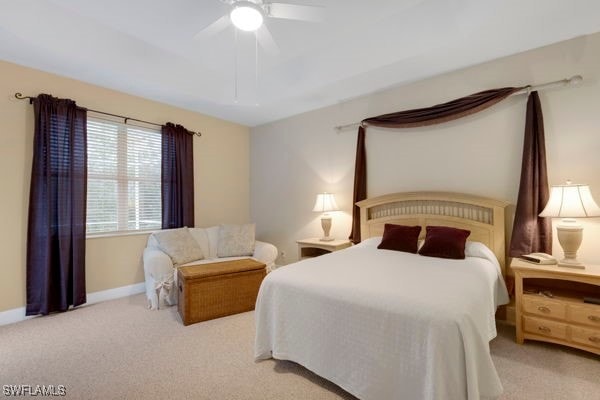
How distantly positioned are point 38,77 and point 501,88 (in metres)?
4.75

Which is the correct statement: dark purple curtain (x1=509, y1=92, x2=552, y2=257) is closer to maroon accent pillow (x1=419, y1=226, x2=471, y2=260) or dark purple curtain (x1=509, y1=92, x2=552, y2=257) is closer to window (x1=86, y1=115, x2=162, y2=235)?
maroon accent pillow (x1=419, y1=226, x2=471, y2=260)

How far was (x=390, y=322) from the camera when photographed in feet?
4.75

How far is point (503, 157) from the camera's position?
8.82ft

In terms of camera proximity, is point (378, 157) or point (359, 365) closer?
point (359, 365)

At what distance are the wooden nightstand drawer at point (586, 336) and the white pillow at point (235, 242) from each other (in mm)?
3296

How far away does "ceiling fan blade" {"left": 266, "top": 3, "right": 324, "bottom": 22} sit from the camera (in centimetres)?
173

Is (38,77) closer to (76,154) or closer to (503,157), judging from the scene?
(76,154)

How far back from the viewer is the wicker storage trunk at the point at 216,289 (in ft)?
8.79

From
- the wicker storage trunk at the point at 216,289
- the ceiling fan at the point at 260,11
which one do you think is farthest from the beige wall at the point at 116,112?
the ceiling fan at the point at 260,11

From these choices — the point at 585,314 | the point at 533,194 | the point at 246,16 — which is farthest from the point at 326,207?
the point at 585,314

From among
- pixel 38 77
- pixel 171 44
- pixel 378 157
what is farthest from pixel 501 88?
pixel 38 77

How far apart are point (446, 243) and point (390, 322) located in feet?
4.67

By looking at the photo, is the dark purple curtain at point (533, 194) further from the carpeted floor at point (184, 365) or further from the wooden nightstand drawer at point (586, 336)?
the carpeted floor at point (184, 365)

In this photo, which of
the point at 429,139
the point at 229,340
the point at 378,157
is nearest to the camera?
the point at 229,340
